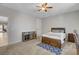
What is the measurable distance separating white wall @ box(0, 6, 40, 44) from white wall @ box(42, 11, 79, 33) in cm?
30

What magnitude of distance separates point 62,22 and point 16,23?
1.42 meters

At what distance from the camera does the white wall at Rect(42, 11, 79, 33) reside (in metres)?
1.97

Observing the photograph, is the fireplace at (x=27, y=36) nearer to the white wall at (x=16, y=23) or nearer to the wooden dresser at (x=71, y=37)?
the white wall at (x=16, y=23)

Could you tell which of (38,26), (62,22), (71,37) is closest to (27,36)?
(38,26)

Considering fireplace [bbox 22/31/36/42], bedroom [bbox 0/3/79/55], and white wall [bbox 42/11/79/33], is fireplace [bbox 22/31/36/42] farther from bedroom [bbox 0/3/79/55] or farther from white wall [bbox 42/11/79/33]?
white wall [bbox 42/11/79/33]

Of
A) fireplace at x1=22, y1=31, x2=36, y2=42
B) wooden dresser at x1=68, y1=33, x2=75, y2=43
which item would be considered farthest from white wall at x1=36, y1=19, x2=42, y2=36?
wooden dresser at x1=68, y1=33, x2=75, y2=43

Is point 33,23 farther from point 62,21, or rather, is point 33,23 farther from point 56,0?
point 56,0

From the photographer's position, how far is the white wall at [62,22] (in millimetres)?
1971

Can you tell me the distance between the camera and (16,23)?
251 centimetres

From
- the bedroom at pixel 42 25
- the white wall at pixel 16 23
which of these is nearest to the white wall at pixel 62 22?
the bedroom at pixel 42 25

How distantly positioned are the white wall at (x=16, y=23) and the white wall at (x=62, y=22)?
30 cm

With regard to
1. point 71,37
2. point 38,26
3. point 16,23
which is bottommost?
point 71,37

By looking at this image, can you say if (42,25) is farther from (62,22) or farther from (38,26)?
(62,22)
